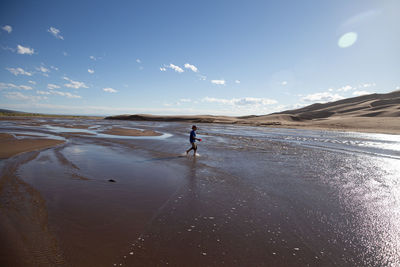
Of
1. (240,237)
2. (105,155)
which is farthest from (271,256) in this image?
(105,155)

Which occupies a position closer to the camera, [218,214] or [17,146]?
[218,214]

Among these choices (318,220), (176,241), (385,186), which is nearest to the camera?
(176,241)

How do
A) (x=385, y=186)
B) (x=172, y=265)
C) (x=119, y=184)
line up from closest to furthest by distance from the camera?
(x=172, y=265)
(x=119, y=184)
(x=385, y=186)

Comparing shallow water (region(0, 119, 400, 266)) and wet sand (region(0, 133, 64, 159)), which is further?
wet sand (region(0, 133, 64, 159))

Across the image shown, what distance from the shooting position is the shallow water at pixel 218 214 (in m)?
3.45

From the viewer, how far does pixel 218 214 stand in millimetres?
4914

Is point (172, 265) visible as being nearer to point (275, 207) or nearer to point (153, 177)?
point (275, 207)

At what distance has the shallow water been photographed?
11.3ft

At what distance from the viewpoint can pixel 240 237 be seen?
399 cm

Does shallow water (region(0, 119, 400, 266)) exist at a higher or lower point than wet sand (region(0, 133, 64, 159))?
lower

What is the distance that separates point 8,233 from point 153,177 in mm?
4372

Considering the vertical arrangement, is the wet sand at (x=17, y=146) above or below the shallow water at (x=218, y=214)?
above

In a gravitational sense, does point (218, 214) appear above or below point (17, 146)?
below

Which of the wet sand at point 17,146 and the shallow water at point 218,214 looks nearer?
the shallow water at point 218,214
